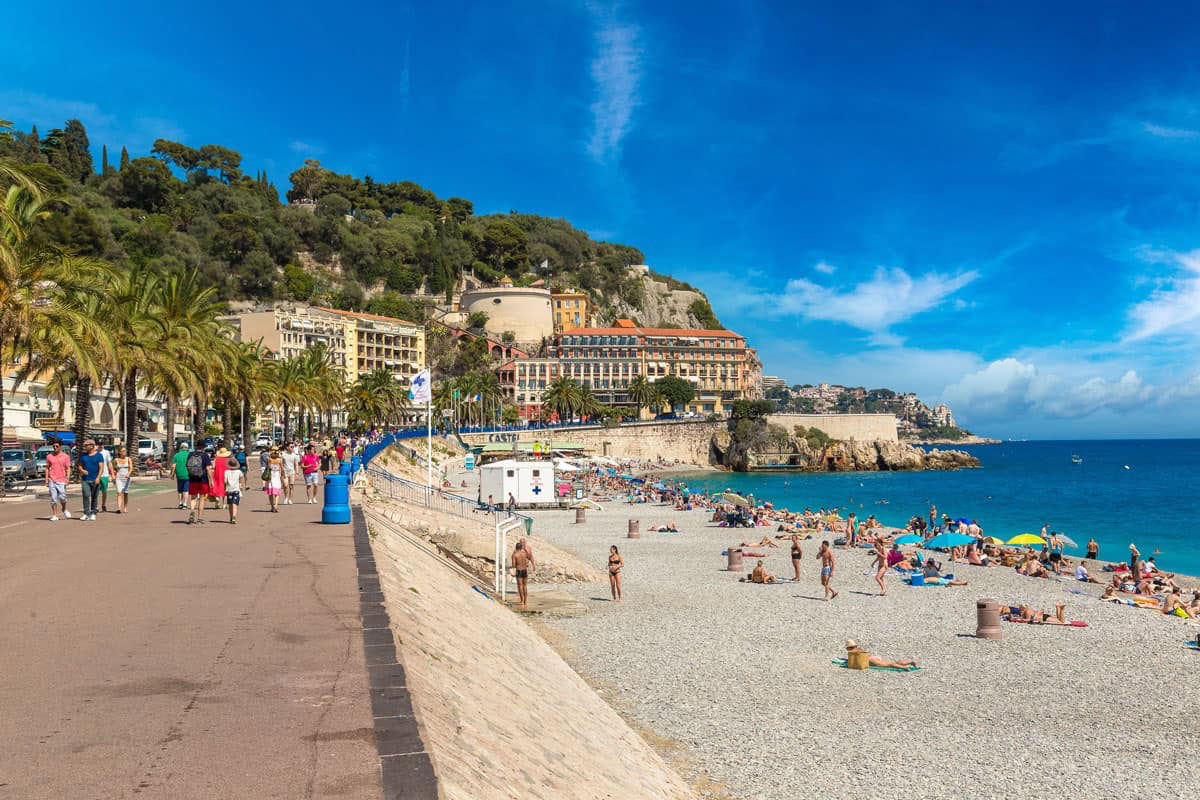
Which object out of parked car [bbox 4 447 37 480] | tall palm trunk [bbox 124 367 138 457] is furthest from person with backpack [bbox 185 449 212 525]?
parked car [bbox 4 447 37 480]

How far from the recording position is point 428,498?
32094 millimetres

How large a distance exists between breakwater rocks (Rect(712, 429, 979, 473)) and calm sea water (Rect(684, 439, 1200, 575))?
657 centimetres

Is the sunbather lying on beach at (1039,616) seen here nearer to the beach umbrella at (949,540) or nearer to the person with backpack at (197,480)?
the beach umbrella at (949,540)

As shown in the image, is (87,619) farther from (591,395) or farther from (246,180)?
(246,180)

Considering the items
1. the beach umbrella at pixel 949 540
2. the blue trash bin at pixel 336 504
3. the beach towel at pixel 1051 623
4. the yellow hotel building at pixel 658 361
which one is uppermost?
the yellow hotel building at pixel 658 361

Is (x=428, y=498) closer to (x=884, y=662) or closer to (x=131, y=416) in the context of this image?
(x=131, y=416)

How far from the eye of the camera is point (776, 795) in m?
9.62

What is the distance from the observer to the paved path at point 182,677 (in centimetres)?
484

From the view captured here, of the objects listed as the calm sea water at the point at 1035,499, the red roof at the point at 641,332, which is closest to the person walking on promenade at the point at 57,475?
the calm sea water at the point at 1035,499

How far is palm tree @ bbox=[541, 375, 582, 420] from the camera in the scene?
11350 cm

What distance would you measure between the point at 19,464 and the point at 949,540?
32342 millimetres

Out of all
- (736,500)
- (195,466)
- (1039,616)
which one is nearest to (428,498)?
(195,466)

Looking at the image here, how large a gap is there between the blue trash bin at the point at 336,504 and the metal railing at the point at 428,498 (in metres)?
12.6

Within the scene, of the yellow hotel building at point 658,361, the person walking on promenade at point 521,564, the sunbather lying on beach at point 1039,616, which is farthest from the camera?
the yellow hotel building at point 658,361
